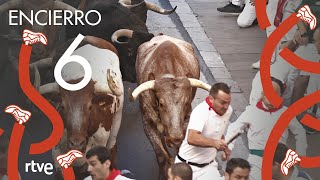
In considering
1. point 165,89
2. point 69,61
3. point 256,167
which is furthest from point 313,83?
point 69,61

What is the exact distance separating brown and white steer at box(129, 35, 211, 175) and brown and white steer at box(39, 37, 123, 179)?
296 mm

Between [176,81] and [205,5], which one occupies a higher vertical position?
[176,81]

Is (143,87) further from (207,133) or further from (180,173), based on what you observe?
(180,173)

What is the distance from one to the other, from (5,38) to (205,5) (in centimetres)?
447

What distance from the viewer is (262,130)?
308 inches

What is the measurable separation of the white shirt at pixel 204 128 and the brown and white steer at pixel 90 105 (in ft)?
3.27

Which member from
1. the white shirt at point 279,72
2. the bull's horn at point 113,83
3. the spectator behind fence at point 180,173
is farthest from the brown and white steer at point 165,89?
the spectator behind fence at point 180,173

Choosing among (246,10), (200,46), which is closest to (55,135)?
(200,46)

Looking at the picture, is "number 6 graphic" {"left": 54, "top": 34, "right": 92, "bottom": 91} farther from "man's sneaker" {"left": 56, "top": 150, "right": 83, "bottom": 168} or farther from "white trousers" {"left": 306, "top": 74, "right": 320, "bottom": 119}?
"white trousers" {"left": 306, "top": 74, "right": 320, "bottom": 119}

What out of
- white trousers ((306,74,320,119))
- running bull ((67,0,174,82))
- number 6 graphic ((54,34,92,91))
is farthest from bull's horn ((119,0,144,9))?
white trousers ((306,74,320,119))

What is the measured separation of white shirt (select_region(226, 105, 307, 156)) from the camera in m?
7.84

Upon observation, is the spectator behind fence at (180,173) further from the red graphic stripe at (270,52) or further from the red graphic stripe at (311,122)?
the red graphic stripe at (311,122)

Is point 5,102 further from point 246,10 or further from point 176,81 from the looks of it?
point 246,10

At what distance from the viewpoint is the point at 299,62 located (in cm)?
880
